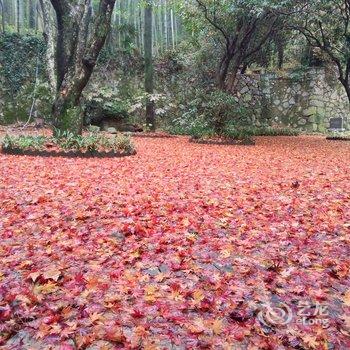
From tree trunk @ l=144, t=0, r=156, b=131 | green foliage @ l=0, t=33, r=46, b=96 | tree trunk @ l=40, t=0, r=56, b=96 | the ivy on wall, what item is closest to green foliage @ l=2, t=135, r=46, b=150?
tree trunk @ l=40, t=0, r=56, b=96

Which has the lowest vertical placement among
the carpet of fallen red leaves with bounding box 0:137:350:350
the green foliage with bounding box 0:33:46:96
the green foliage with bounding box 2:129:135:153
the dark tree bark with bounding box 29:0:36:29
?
the carpet of fallen red leaves with bounding box 0:137:350:350

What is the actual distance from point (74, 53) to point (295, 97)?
42.4 ft

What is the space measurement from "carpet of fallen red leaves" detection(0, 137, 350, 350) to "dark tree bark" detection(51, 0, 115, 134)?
12.0 ft

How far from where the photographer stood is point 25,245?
3148 mm

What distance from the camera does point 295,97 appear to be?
18.9 metres

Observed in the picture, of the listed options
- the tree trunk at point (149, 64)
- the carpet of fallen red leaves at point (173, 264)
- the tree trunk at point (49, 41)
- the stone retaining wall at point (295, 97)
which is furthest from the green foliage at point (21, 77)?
A: the carpet of fallen red leaves at point (173, 264)

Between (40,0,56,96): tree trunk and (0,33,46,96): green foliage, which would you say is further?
(0,33,46,96): green foliage

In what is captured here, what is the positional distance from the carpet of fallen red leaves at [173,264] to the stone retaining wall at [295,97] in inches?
555

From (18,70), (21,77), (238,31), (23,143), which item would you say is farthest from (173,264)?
(18,70)

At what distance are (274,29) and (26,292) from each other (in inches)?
551

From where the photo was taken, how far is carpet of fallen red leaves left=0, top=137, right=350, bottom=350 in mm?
1941

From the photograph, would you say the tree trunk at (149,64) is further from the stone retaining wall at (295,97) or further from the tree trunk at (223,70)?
the stone retaining wall at (295,97)

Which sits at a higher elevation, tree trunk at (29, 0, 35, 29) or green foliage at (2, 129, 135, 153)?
tree trunk at (29, 0, 35, 29)

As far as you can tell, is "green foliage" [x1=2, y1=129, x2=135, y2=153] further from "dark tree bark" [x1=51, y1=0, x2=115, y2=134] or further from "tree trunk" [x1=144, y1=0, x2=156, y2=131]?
"tree trunk" [x1=144, y1=0, x2=156, y2=131]
